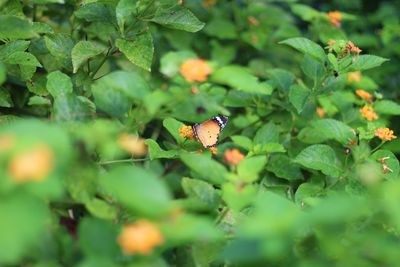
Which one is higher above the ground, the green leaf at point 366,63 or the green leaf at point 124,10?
the green leaf at point 124,10

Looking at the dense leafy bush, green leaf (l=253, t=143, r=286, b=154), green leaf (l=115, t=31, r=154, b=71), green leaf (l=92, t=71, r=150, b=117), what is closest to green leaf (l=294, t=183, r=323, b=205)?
the dense leafy bush

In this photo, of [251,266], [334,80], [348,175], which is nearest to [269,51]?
[334,80]

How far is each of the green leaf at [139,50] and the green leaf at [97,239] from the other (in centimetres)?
79

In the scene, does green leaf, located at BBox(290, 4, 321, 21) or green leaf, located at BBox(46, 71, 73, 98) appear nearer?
green leaf, located at BBox(46, 71, 73, 98)

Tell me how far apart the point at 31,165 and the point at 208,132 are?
938 millimetres

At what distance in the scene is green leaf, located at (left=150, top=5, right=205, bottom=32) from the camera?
5.58ft

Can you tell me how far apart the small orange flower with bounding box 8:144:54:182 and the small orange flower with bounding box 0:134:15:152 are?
0.02m

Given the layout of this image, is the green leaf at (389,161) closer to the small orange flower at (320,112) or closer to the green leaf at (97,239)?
the small orange flower at (320,112)

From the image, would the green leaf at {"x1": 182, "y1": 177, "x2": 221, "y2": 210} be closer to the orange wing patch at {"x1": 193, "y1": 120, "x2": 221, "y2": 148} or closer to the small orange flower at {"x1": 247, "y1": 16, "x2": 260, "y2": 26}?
the orange wing patch at {"x1": 193, "y1": 120, "x2": 221, "y2": 148}

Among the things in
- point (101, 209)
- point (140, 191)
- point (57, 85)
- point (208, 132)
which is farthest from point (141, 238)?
point (208, 132)

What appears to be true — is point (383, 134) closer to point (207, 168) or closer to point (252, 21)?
point (207, 168)

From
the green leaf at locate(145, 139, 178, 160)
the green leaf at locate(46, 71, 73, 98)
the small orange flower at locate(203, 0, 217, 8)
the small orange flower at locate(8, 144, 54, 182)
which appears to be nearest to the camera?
the small orange flower at locate(8, 144, 54, 182)

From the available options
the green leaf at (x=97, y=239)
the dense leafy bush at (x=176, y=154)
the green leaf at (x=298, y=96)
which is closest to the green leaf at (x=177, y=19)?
the dense leafy bush at (x=176, y=154)

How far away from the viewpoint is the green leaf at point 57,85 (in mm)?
1378
